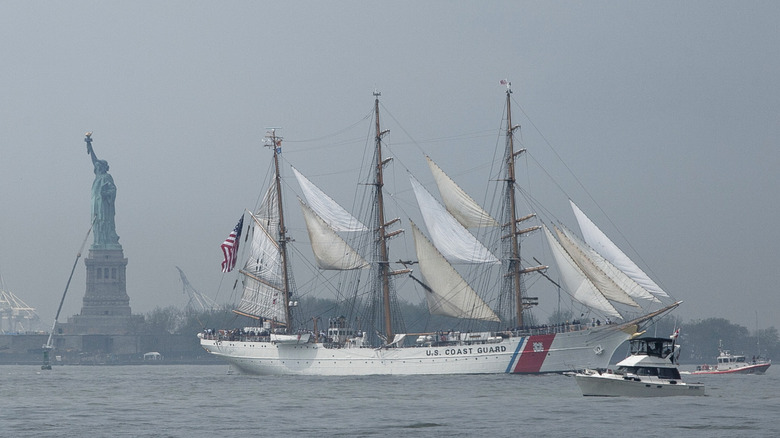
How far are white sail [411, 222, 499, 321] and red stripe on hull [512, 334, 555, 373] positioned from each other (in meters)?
5.35

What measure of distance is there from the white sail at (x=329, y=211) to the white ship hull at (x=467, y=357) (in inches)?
416

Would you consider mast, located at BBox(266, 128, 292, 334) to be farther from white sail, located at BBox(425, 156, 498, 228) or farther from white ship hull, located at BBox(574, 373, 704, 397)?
white ship hull, located at BBox(574, 373, 704, 397)

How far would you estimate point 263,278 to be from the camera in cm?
11462

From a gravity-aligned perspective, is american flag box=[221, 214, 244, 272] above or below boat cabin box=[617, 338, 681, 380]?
above

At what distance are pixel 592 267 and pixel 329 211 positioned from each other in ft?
79.4

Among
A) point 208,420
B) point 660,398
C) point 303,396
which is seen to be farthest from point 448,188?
point 208,420

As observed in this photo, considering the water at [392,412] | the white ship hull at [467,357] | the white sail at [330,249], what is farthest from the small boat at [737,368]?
the white sail at [330,249]

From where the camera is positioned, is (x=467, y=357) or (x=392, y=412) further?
(x=467, y=357)

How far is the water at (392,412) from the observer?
56.3 m

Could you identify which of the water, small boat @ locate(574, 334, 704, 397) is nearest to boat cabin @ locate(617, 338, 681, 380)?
small boat @ locate(574, 334, 704, 397)

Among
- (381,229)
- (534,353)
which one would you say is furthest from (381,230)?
(534,353)

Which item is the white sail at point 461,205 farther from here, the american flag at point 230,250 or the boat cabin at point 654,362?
the boat cabin at point 654,362

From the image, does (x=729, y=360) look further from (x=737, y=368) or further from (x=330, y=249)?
(x=330, y=249)

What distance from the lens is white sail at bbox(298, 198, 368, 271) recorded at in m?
110
